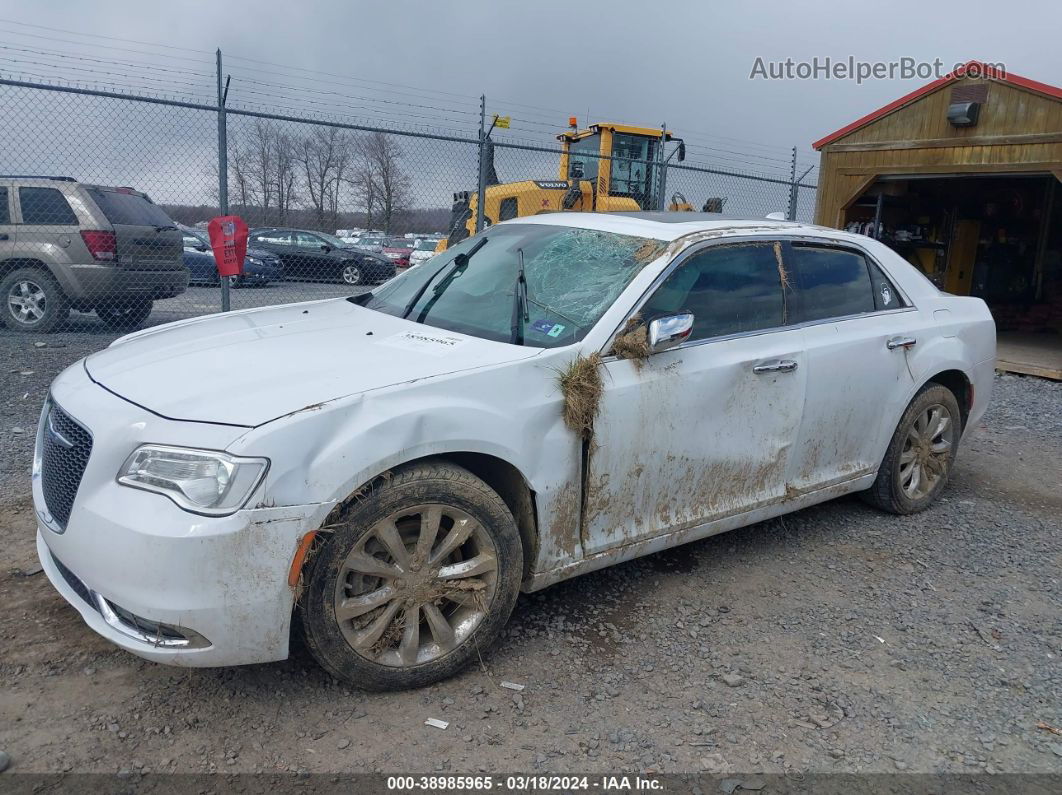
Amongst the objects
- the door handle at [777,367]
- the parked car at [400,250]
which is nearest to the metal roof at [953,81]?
the door handle at [777,367]

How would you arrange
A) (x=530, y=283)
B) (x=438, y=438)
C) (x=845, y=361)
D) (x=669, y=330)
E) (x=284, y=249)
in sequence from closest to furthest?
(x=438, y=438) → (x=669, y=330) → (x=530, y=283) → (x=845, y=361) → (x=284, y=249)

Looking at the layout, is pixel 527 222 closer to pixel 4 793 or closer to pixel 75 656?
pixel 75 656

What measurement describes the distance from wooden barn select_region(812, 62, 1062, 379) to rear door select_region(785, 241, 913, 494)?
662 centimetres

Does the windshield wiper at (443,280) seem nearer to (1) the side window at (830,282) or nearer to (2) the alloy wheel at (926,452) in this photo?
(1) the side window at (830,282)

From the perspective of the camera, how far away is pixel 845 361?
417 cm

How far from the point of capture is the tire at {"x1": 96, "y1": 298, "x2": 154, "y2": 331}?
9938 millimetres

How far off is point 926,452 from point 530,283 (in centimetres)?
273

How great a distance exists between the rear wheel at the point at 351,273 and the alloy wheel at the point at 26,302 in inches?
412

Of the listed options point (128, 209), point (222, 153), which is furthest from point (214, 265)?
point (222, 153)

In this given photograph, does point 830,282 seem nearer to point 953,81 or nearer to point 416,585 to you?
point 416,585

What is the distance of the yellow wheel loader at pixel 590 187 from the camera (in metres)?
13.3

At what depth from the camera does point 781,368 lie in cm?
384

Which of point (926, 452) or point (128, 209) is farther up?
point (128, 209)

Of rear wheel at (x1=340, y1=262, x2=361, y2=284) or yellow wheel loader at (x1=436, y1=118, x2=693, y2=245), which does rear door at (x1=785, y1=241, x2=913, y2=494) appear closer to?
yellow wheel loader at (x1=436, y1=118, x2=693, y2=245)
